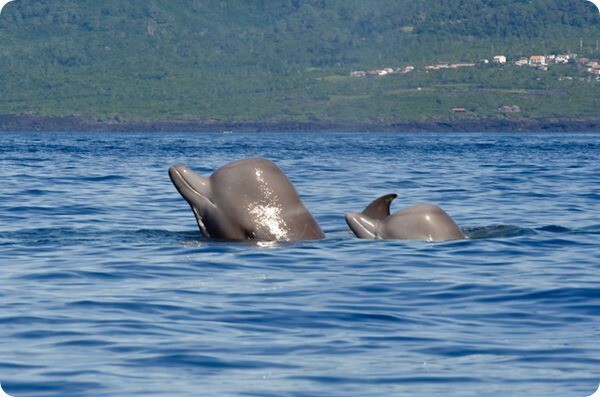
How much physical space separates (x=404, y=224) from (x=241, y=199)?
2.72 m

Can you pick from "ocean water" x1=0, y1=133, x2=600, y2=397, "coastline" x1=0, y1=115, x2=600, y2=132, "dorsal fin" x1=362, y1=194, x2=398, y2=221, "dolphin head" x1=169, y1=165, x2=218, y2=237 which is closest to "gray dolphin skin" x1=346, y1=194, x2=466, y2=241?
"dorsal fin" x1=362, y1=194, x2=398, y2=221

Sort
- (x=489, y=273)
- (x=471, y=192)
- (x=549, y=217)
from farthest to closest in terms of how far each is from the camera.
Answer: (x=471, y=192) < (x=549, y=217) < (x=489, y=273)

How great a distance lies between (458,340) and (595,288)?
11.6 ft

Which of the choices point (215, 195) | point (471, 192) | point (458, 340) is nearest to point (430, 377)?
point (458, 340)

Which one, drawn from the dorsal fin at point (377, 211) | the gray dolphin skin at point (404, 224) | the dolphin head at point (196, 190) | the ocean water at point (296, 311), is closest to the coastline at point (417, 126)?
the ocean water at point (296, 311)

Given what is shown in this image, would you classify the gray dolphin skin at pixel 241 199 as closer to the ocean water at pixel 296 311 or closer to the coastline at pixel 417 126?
the ocean water at pixel 296 311

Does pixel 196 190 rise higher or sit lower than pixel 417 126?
higher

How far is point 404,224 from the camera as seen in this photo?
17188 mm

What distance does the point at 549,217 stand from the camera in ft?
76.0

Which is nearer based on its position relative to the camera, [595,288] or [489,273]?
[595,288]

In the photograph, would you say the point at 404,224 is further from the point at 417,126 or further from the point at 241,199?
the point at 417,126

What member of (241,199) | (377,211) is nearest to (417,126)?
(377,211)

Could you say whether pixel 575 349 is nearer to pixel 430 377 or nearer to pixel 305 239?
pixel 430 377

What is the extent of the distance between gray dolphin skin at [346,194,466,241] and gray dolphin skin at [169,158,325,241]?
1.48 m
